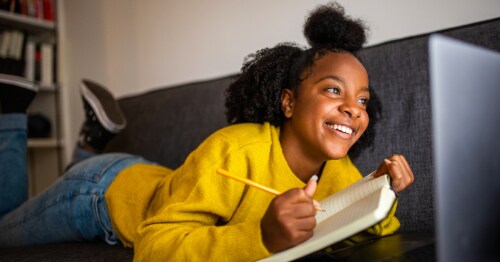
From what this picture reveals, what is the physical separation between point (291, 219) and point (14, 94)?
1.19m

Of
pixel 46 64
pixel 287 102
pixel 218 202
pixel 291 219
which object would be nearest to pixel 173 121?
pixel 287 102

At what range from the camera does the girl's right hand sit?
57cm

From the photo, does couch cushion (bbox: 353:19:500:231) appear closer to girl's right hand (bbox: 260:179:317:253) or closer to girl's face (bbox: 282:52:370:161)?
girl's face (bbox: 282:52:370:161)

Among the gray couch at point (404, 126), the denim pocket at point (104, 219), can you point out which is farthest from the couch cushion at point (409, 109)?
the denim pocket at point (104, 219)

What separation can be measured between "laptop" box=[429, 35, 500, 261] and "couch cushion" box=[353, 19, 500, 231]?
0.49 metres

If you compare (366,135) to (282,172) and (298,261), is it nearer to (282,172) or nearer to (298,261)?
(282,172)

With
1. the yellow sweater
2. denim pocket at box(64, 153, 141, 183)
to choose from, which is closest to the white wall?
the yellow sweater

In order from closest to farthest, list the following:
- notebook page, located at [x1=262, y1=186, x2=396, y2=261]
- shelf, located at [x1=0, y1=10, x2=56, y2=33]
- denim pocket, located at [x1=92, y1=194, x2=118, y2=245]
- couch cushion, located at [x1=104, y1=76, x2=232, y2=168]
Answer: notebook page, located at [x1=262, y1=186, x2=396, y2=261] < denim pocket, located at [x1=92, y1=194, x2=118, y2=245] < couch cushion, located at [x1=104, y1=76, x2=232, y2=168] < shelf, located at [x1=0, y1=10, x2=56, y2=33]

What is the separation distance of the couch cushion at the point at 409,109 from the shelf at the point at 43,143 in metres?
1.78

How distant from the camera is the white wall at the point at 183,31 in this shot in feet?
3.80

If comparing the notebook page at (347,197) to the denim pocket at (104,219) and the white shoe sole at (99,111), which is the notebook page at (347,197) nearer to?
the denim pocket at (104,219)

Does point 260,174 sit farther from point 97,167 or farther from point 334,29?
point 97,167

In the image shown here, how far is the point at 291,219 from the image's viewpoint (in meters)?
0.57

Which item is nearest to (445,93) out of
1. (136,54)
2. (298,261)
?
(298,261)
